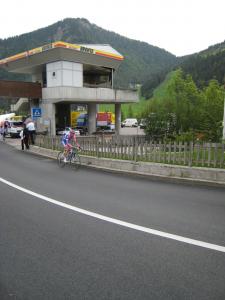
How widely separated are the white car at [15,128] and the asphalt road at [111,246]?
27.9 metres

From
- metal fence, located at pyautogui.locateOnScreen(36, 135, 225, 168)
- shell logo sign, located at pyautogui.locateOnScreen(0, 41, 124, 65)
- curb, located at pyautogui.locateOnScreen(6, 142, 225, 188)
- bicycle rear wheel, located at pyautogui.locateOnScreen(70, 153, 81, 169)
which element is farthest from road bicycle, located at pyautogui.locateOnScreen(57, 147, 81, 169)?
shell logo sign, located at pyautogui.locateOnScreen(0, 41, 124, 65)

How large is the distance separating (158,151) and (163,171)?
87 centimetres

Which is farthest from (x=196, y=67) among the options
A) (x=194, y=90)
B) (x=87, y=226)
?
(x=87, y=226)

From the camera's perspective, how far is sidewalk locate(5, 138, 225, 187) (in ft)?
31.0

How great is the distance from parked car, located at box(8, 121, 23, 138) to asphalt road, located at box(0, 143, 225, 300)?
27867 mm

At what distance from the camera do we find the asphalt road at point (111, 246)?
3562 mm

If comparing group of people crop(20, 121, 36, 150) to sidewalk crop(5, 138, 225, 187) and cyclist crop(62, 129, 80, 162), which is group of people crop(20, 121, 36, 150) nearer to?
cyclist crop(62, 129, 80, 162)

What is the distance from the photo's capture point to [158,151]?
1121 cm

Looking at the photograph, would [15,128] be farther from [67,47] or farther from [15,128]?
[67,47]

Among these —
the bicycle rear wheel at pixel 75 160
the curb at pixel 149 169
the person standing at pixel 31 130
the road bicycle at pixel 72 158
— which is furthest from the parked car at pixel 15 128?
the curb at pixel 149 169

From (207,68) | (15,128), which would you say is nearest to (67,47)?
(15,128)

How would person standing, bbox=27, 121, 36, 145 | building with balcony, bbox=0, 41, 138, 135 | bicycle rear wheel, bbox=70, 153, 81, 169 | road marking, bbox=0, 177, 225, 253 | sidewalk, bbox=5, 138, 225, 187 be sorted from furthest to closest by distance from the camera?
building with balcony, bbox=0, 41, 138, 135 < person standing, bbox=27, 121, 36, 145 < bicycle rear wheel, bbox=70, 153, 81, 169 < sidewalk, bbox=5, 138, 225, 187 < road marking, bbox=0, 177, 225, 253

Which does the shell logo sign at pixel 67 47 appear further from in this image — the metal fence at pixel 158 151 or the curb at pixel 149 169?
the curb at pixel 149 169

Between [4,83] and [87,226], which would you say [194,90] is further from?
[87,226]
